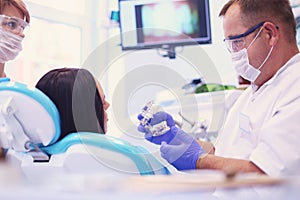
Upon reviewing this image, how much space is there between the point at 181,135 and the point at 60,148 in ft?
1.87

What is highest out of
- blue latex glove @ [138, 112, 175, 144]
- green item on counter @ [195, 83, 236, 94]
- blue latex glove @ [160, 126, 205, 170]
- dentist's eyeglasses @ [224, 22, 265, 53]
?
dentist's eyeglasses @ [224, 22, 265, 53]

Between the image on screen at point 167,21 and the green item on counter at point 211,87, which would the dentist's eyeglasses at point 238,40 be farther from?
the image on screen at point 167,21

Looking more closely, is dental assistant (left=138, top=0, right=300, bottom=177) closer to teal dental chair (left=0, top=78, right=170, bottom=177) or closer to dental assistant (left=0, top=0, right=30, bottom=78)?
teal dental chair (left=0, top=78, right=170, bottom=177)

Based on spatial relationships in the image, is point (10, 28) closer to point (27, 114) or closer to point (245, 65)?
point (27, 114)

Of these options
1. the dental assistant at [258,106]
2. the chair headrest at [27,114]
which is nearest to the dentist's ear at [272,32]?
the dental assistant at [258,106]

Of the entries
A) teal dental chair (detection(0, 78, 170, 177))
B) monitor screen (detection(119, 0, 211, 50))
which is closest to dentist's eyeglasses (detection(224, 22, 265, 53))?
teal dental chair (detection(0, 78, 170, 177))

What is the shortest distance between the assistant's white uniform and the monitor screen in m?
0.86

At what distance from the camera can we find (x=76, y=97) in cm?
126

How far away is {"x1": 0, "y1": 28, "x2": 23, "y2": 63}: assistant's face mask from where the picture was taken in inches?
67.1

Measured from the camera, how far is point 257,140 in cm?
138

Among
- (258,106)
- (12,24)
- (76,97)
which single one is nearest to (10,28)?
(12,24)

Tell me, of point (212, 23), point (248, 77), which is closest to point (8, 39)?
point (248, 77)

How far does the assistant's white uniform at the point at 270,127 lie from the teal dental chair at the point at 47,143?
37 centimetres

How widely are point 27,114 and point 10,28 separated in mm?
873
